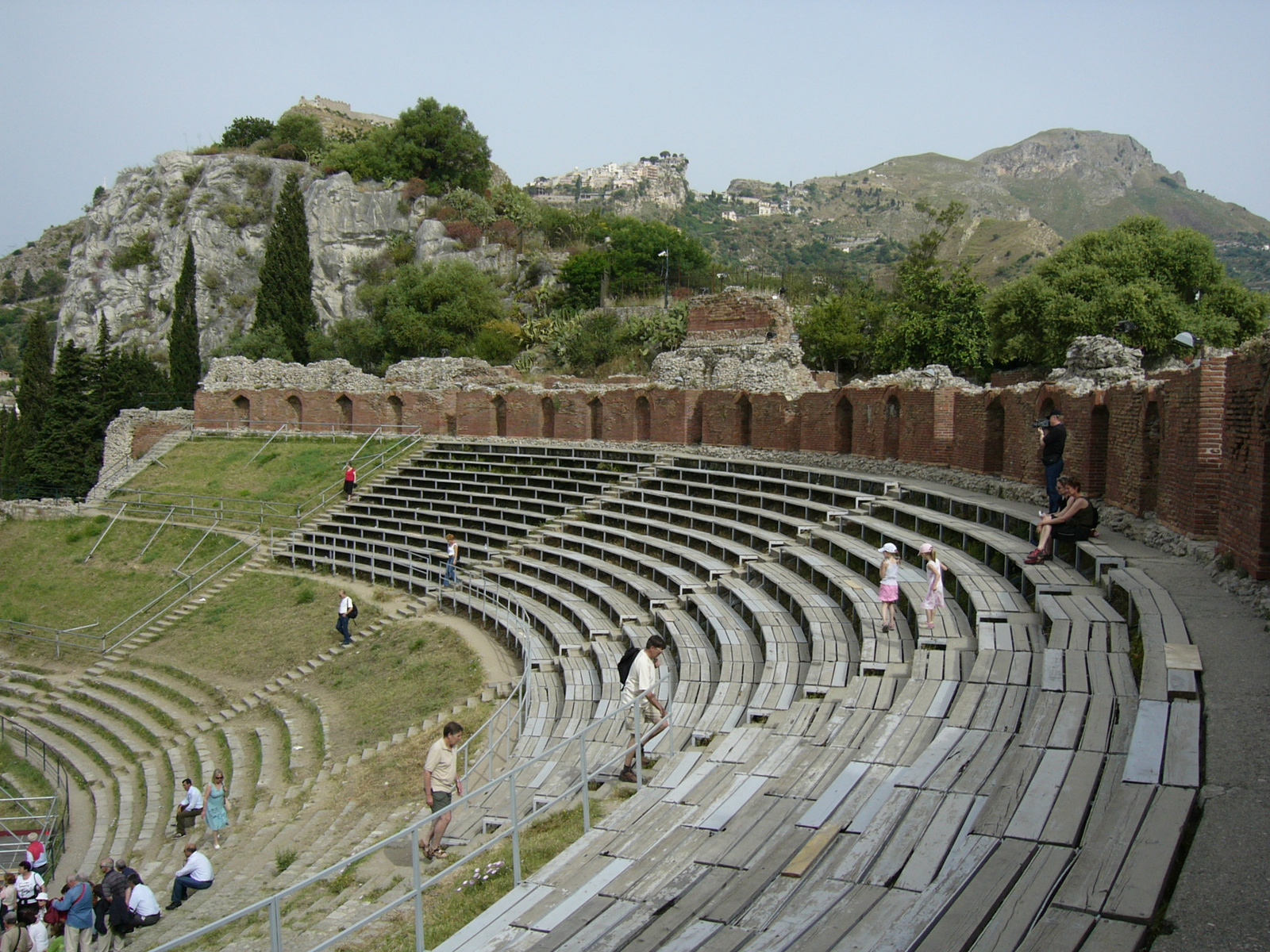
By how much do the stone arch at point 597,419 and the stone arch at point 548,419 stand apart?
1651mm

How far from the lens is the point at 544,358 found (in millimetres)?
42656

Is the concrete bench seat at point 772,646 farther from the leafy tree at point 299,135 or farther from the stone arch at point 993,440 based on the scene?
the leafy tree at point 299,135

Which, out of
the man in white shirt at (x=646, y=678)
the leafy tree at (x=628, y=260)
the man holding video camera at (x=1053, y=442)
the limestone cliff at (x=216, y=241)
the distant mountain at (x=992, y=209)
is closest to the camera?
the man in white shirt at (x=646, y=678)

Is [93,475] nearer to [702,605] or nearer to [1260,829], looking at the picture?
[702,605]

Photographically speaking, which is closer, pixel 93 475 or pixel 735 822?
pixel 735 822

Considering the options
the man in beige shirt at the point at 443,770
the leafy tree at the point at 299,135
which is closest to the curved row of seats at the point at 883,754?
the man in beige shirt at the point at 443,770

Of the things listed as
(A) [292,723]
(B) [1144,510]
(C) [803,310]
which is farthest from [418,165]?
(B) [1144,510]

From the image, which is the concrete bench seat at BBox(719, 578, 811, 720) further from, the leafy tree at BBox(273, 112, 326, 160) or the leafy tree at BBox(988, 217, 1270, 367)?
the leafy tree at BBox(273, 112, 326, 160)

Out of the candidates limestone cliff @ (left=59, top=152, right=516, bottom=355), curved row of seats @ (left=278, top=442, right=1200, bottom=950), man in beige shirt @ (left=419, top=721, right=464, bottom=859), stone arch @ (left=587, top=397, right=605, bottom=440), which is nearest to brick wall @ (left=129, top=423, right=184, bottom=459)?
stone arch @ (left=587, top=397, right=605, bottom=440)

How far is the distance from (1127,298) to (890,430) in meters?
17.9

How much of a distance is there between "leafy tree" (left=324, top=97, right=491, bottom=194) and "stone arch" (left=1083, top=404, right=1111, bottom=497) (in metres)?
54.4

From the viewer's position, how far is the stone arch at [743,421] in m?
21.2

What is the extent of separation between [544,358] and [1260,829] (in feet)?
131

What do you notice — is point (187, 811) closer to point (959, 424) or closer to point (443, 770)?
point (443, 770)
